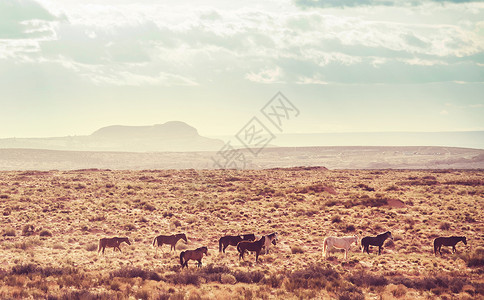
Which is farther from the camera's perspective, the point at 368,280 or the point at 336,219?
the point at 336,219

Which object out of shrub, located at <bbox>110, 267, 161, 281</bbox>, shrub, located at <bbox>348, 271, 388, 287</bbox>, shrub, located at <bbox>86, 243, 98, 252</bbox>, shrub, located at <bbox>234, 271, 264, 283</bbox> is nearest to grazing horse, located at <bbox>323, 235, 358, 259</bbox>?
shrub, located at <bbox>348, 271, 388, 287</bbox>

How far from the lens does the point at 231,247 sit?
72.9ft

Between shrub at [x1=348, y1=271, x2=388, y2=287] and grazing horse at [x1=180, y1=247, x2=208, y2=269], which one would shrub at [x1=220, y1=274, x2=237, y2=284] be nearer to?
grazing horse at [x1=180, y1=247, x2=208, y2=269]

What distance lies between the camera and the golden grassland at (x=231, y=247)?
14391mm

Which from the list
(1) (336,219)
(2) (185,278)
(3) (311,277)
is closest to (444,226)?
(1) (336,219)

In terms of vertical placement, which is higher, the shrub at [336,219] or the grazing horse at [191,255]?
the grazing horse at [191,255]

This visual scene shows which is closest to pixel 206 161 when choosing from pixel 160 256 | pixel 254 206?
pixel 254 206

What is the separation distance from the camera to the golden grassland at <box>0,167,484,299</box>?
1439 cm

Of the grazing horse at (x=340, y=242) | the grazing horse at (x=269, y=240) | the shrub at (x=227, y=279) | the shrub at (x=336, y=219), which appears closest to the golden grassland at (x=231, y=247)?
the shrub at (x=227, y=279)

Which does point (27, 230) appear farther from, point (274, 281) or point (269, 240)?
point (274, 281)

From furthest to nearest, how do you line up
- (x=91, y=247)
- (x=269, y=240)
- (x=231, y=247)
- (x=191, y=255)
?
(x=231, y=247) → (x=91, y=247) → (x=269, y=240) → (x=191, y=255)

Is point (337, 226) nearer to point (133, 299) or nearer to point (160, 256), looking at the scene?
point (160, 256)

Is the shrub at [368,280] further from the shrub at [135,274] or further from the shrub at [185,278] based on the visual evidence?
the shrub at [135,274]

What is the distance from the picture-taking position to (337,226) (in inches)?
1076
